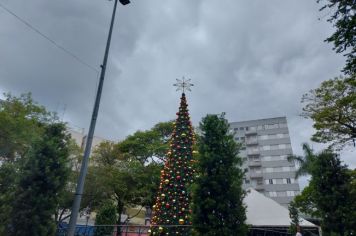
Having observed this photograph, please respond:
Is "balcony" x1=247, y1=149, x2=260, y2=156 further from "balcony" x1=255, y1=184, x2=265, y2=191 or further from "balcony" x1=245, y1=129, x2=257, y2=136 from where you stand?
"balcony" x1=255, y1=184, x2=265, y2=191

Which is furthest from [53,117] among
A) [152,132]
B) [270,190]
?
[270,190]

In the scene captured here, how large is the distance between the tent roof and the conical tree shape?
3.36m

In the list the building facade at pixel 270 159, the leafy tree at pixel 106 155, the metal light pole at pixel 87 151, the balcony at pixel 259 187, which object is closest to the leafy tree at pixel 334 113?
the metal light pole at pixel 87 151

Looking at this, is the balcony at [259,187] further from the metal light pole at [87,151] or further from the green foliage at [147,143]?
the metal light pole at [87,151]

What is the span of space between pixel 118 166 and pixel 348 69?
21097mm

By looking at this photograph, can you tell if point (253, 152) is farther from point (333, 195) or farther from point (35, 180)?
point (35, 180)

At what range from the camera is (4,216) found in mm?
6859

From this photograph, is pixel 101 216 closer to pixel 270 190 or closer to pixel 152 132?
pixel 152 132

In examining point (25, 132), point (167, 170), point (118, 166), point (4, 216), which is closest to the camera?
point (4, 216)

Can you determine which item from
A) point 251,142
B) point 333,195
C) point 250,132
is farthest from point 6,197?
point 250,132

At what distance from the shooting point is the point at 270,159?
54.5 metres

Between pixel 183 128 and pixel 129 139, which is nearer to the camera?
pixel 183 128

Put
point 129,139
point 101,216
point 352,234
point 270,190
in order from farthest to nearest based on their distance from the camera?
1. point 270,190
2. point 129,139
3. point 101,216
4. point 352,234

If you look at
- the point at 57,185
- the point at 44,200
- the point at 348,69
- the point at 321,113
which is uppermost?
the point at 321,113
